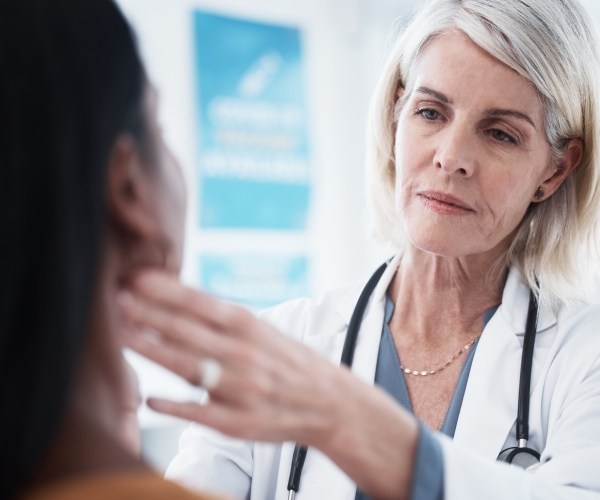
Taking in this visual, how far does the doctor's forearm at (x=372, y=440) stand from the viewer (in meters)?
0.75

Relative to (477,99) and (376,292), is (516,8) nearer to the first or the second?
(477,99)

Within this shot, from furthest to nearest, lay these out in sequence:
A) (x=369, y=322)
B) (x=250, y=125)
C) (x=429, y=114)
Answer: (x=250, y=125) → (x=369, y=322) → (x=429, y=114)

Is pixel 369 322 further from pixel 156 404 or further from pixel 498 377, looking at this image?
pixel 156 404

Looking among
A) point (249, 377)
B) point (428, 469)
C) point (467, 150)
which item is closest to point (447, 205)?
point (467, 150)

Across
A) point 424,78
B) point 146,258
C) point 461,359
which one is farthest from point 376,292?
point 146,258

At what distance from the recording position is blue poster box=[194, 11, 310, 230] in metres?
3.57

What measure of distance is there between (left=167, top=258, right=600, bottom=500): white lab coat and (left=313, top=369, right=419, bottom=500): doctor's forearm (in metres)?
0.35

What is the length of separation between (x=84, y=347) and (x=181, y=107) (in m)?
2.92

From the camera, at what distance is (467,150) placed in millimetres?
1274

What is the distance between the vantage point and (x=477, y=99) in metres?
1.25

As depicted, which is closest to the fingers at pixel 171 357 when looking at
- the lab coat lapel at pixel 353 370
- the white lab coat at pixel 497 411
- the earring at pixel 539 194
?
the lab coat lapel at pixel 353 370

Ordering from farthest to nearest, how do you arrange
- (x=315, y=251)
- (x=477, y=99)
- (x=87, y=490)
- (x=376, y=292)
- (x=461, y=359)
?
(x=315, y=251), (x=376, y=292), (x=461, y=359), (x=477, y=99), (x=87, y=490)

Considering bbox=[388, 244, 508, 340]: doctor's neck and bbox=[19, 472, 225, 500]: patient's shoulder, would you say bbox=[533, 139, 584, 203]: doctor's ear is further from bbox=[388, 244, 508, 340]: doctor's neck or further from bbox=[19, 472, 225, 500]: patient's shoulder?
bbox=[19, 472, 225, 500]: patient's shoulder

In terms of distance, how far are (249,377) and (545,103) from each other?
2.95 ft
